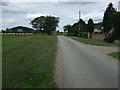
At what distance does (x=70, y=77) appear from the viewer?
24.1 ft

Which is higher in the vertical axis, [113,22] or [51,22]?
[51,22]

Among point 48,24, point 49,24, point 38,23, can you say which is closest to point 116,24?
point 48,24

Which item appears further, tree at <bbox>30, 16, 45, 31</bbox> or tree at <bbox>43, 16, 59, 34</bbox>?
tree at <bbox>30, 16, 45, 31</bbox>

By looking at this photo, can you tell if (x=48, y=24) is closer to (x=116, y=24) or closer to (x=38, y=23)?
(x=38, y=23)

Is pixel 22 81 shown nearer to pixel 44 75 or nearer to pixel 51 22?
pixel 44 75

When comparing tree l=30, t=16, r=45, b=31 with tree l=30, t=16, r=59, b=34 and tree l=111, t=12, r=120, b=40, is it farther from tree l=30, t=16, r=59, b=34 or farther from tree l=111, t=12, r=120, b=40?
tree l=111, t=12, r=120, b=40

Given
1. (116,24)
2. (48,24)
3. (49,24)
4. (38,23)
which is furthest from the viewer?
(38,23)

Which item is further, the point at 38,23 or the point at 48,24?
the point at 38,23

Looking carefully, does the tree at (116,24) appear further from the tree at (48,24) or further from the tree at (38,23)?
the tree at (38,23)

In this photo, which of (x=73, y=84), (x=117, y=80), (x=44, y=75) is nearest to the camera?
(x=73, y=84)

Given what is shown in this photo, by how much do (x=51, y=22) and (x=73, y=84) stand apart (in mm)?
107314

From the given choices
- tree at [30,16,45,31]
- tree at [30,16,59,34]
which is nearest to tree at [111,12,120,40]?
tree at [30,16,59,34]

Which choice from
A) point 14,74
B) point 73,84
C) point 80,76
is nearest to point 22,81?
point 14,74

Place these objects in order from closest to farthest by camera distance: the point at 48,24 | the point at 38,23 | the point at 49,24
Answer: the point at 48,24 → the point at 49,24 → the point at 38,23
